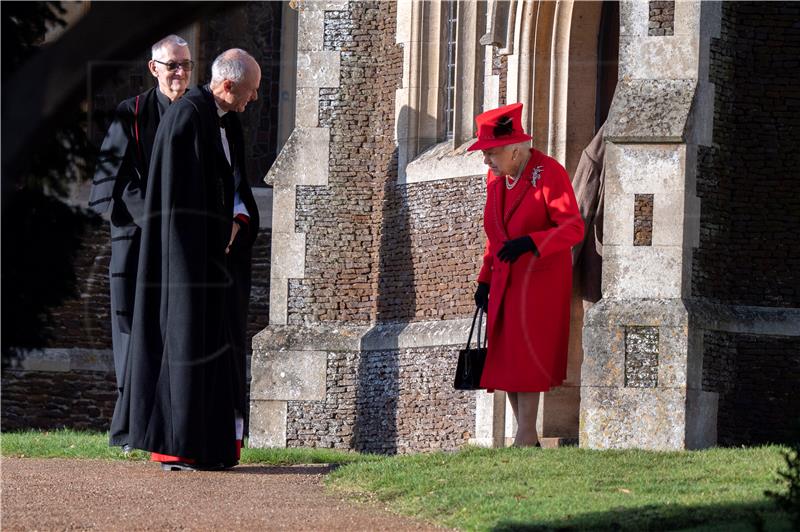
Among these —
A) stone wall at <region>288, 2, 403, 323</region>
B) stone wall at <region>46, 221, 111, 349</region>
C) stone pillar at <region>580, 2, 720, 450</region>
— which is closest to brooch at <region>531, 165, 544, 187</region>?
stone pillar at <region>580, 2, 720, 450</region>

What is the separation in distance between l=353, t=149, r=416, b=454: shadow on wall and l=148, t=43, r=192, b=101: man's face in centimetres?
410

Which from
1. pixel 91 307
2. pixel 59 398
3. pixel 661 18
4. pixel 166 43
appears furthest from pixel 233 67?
pixel 59 398

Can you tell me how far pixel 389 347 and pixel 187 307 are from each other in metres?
4.92

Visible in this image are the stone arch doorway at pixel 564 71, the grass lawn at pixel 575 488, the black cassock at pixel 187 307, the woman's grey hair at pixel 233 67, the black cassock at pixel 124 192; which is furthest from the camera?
the stone arch doorway at pixel 564 71

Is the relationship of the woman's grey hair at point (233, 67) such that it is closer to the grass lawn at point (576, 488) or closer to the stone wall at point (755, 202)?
the grass lawn at point (576, 488)

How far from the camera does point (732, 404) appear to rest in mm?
11719

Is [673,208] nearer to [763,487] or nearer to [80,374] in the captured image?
[763,487]

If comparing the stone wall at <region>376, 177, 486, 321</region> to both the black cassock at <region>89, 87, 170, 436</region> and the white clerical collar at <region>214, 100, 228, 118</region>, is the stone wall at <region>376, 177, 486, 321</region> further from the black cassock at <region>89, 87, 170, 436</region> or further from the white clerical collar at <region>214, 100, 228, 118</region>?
the white clerical collar at <region>214, 100, 228, 118</region>

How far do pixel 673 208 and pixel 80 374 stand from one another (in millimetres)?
12074

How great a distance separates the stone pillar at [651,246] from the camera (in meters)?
11.3

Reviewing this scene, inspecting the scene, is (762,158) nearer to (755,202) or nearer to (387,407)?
(755,202)

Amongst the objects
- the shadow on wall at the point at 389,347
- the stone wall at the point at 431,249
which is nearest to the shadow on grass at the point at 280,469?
the stone wall at the point at 431,249

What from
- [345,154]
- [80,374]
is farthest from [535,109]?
[80,374]

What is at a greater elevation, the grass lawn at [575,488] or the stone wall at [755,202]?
the stone wall at [755,202]
